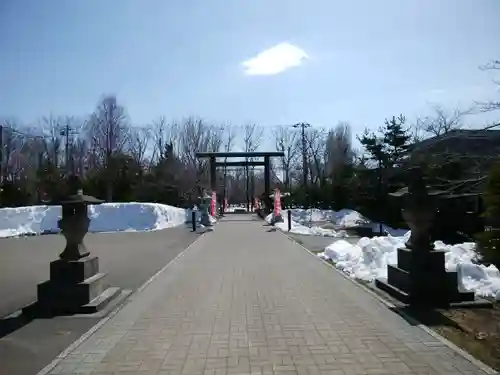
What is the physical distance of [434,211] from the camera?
8.00 m

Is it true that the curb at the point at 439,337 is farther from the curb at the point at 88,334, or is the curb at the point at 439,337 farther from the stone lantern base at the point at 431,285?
the curb at the point at 88,334

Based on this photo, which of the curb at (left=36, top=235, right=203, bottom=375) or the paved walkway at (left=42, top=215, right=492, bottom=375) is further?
the curb at (left=36, top=235, right=203, bottom=375)

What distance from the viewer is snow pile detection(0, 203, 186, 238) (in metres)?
29.2

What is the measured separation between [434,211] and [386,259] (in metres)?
3.35

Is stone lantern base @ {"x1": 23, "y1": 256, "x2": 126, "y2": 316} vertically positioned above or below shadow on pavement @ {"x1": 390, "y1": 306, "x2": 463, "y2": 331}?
above

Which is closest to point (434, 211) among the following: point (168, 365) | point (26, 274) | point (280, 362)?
point (280, 362)

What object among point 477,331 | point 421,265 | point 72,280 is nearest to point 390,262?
point 421,265

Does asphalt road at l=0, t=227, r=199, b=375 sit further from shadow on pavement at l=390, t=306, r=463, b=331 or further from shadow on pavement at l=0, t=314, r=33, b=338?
shadow on pavement at l=390, t=306, r=463, b=331

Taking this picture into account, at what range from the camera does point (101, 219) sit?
30.4 meters

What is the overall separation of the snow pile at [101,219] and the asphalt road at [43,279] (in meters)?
7.87

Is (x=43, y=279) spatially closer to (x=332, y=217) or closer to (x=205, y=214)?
(x=205, y=214)

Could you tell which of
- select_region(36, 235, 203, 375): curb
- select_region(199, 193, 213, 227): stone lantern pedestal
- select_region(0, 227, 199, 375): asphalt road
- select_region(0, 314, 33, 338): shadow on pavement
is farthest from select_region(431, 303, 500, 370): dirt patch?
select_region(199, 193, 213, 227): stone lantern pedestal

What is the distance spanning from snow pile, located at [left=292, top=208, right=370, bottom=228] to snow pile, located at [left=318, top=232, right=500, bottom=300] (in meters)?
22.2

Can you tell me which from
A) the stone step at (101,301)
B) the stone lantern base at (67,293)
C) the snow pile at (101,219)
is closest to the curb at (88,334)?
the stone step at (101,301)
